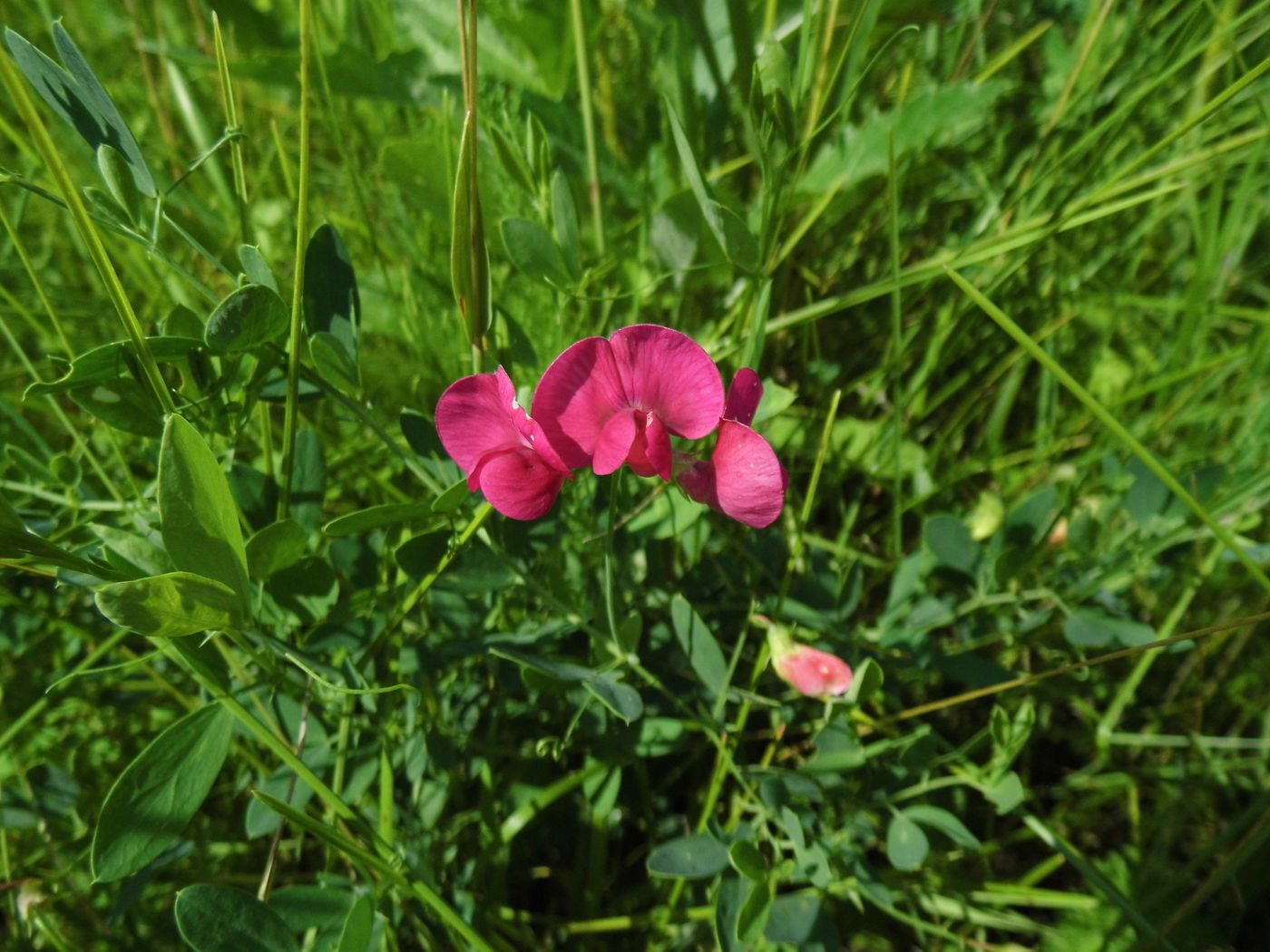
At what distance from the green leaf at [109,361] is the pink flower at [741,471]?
0.37 m

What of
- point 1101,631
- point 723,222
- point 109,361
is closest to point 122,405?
point 109,361

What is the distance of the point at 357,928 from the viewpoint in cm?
66

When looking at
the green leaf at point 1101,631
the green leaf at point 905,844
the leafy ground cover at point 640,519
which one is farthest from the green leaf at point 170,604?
the green leaf at point 1101,631

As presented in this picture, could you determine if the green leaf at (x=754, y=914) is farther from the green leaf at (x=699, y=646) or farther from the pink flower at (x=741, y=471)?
the pink flower at (x=741, y=471)

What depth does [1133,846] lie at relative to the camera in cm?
108

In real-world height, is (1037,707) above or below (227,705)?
below

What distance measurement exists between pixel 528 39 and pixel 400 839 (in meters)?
1.00

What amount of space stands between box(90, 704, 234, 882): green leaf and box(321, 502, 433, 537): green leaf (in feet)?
0.60

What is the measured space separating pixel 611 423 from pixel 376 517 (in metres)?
0.19

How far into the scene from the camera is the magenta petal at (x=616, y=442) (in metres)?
0.60

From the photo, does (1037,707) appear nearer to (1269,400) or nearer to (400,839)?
(1269,400)

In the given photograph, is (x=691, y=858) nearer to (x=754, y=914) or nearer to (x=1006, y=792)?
(x=754, y=914)

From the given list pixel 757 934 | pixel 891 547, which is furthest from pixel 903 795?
pixel 891 547

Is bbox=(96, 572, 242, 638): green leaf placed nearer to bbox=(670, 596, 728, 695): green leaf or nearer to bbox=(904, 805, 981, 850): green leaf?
bbox=(670, 596, 728, 695): green leaf
